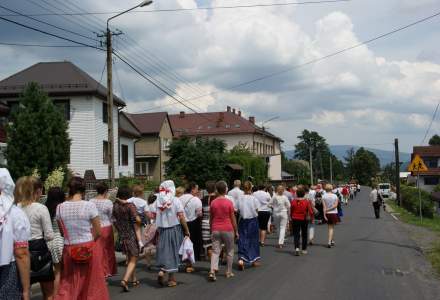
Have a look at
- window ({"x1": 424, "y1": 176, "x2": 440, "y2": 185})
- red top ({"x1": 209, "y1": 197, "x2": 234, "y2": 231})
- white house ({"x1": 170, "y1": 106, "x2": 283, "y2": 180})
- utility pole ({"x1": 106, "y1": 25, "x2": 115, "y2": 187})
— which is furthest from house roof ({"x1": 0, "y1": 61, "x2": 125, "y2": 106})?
window ({"x1": 424, "y1": 176, "x2": 440, "y2": 185})

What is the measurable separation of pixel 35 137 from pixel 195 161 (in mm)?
10536

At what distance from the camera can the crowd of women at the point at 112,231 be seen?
5610 millimetres

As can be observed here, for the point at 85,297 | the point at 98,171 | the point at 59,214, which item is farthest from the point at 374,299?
the point at 98,171

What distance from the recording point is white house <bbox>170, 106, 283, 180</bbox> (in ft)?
264

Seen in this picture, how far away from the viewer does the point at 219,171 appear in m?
36.3

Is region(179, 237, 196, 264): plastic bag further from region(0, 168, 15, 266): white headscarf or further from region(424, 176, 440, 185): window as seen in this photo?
region(424, 176, 440, 185): window

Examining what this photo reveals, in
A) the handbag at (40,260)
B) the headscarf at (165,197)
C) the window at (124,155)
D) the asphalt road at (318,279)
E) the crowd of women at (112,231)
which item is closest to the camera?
the crowd of women at (112,231)

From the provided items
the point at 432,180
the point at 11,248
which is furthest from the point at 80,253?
the point at 432,180

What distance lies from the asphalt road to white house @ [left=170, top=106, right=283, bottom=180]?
64.5m

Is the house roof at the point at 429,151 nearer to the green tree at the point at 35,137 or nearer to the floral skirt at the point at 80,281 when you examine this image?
the green tree at the point at 35,137

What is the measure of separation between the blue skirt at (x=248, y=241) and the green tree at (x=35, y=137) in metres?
18.3

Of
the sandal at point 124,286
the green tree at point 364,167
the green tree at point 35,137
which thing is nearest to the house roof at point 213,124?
the green tree at point 35,137

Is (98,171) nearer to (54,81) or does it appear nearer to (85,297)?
(54,81)

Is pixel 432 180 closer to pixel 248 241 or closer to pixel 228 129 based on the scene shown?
pixel 228 129
